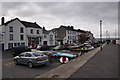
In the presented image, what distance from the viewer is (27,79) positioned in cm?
680

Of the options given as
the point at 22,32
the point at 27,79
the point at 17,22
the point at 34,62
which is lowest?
the point at 27,79

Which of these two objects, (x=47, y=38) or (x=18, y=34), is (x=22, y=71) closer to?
(x=18, y=34)

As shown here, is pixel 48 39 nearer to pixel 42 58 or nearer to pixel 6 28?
pixel 6 28

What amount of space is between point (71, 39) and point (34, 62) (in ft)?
151

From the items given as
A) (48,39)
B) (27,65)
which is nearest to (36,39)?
(48,39)

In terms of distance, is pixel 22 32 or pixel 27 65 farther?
pixel 22 32

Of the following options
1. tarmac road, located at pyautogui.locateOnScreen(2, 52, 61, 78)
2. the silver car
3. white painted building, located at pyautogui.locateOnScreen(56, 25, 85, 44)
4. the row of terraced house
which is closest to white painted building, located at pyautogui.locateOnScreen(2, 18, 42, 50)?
the row of terraced house

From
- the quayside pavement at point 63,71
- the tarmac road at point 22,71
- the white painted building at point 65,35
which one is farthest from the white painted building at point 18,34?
the quayside pavement at point 63,71

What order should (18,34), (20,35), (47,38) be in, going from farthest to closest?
1. (47,38)
2. (20,35)
3. (18,34)

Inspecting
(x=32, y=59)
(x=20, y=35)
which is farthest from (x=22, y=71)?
(x=20, y=35)

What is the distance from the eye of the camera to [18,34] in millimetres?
29000

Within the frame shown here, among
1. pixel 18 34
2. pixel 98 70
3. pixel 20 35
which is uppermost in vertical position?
pixel 18 34

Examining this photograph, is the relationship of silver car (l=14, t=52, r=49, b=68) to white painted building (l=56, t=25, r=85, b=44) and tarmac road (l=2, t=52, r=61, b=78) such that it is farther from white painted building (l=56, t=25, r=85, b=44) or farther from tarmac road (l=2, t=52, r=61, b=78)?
white painted building (l=56, t=25, r=85, b=44)

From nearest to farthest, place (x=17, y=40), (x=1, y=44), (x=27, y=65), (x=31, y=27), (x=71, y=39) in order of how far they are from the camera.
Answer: (x=27, y=65)
(x=1, y=44)
(x=17, y=40)
(x=31, y=27)
(x=71, y=39)
